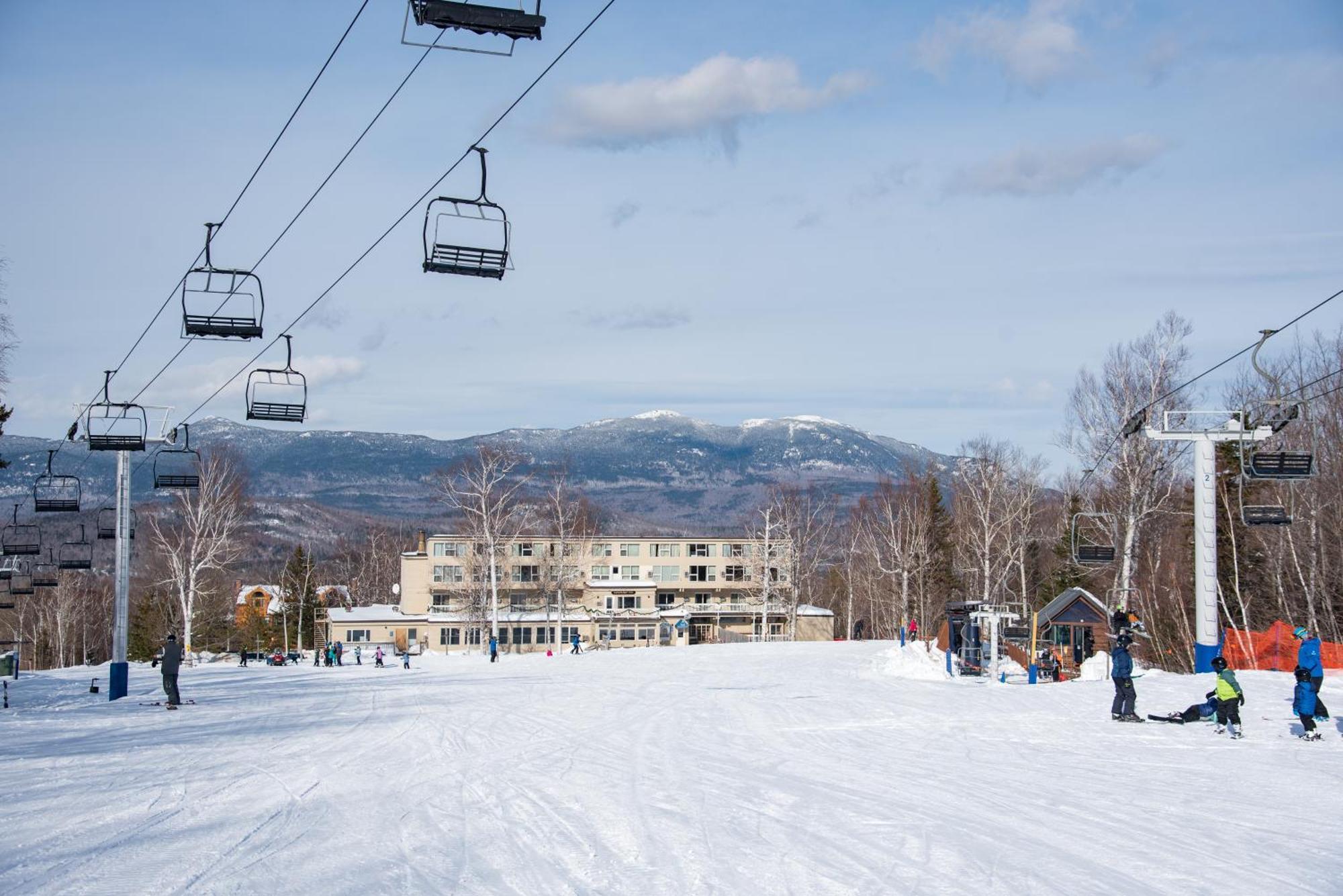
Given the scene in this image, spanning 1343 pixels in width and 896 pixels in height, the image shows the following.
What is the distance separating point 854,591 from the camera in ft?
335

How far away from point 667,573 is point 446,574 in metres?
19.1

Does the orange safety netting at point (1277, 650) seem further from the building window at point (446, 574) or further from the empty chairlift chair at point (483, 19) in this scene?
the building window at point (446, 574)

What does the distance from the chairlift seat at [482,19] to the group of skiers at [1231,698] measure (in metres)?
13.6

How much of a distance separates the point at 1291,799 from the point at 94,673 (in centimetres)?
4064

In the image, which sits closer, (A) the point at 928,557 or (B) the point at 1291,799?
(B) the point at 1291,799

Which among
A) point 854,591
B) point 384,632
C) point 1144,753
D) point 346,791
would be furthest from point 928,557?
point 346,791

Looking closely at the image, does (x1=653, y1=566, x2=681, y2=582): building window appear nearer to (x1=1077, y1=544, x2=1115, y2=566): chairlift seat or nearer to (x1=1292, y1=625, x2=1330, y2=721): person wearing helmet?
(x1=1077, y1=544, x2=1115, y2=566): chairlift seat

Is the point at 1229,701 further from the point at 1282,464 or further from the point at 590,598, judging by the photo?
the point at 590,598

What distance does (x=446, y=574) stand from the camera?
86.1m

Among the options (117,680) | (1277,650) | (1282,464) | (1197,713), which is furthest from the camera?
(1277,650)

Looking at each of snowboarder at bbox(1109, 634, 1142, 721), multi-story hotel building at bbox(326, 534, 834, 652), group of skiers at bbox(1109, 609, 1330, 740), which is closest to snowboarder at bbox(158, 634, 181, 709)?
snowboarder at bbox(1109, 634, 1142, 721)

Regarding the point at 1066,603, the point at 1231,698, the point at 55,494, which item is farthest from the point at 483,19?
the point at 1066,603

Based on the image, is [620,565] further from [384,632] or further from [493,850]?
[493,850]

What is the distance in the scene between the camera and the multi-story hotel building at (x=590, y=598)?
78.0m
